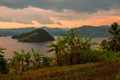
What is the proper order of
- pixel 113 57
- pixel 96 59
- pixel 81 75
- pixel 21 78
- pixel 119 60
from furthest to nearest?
1. pixel 96 59
2. pixel 113 57
3. pixel 119 60
4. pixel 21 78
5. pixel 81 75

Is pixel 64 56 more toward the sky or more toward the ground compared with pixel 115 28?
more toward the ground

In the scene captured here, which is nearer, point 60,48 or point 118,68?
point 118,68

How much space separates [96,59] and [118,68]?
78.0 feet

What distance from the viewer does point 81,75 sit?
52.4m

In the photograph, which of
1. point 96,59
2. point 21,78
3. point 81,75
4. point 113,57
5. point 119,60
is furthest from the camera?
point 96,59

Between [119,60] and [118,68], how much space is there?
13.2m

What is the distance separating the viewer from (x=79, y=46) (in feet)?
281

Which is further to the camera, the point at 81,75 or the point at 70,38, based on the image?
the point at 70,38

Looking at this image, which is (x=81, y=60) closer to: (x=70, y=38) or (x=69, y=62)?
(x=69, y=62)

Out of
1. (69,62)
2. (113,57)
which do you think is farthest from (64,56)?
(113,57)

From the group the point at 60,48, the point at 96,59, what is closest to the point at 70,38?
the point at 60,48

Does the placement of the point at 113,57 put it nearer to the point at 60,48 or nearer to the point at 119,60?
the point at 119,60

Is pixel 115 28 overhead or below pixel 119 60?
overhead

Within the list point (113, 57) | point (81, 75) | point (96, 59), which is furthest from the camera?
point (96, 59)
